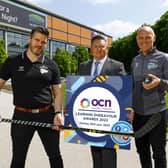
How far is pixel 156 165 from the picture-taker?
12.6 ft

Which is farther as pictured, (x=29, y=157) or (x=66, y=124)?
(x=29, y=157)

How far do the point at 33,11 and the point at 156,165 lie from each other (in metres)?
78.3

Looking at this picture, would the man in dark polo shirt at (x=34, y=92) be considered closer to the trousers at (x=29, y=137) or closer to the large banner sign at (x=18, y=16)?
the trousers at (x=29, y=137)

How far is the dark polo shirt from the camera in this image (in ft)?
11.8

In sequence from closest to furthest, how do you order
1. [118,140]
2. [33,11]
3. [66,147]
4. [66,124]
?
1. [118,140]
2. [66,124]
3. [66,147]
4. [33,11]

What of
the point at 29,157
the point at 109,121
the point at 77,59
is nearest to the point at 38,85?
the point at 109,121

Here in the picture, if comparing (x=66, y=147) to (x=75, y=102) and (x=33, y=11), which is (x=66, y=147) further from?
(x=33, y=11)

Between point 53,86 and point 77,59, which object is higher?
point 77,59

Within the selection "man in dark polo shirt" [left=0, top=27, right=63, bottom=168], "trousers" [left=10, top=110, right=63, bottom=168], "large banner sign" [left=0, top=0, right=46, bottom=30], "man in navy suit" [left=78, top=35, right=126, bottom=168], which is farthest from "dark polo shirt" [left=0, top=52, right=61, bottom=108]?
"large banner sign" [left=0, top=0, right=46, bottom=30]

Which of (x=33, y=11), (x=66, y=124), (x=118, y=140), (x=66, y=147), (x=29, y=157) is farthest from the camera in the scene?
(x=33, y=11)

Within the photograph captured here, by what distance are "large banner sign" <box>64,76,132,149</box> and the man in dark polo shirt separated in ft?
0.62

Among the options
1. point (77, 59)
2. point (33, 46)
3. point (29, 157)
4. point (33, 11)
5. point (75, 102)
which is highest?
point (33, 11)

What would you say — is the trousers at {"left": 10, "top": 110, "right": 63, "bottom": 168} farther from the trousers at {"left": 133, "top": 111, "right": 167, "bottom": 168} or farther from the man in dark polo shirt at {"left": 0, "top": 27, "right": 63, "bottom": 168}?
the trousers at {"left": 133, "top": 111, "right": 167, "bottom": 168}

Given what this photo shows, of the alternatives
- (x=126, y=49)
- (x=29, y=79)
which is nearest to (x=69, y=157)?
(x=29, y=79)
